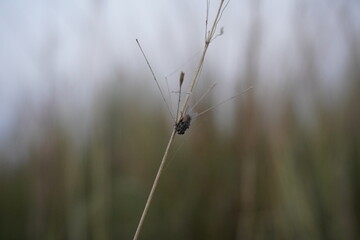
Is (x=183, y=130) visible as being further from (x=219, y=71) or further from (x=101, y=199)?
(x=219, y=71)

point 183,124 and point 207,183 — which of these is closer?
point 183,124

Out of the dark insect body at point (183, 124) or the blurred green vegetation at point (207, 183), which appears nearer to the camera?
the dark insect body at point (183, 124)

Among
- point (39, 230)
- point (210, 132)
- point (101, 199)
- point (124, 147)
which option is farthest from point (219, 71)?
point (39, 230)

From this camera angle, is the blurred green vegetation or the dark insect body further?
the blurred green vegetation

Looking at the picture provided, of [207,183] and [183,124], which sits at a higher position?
[207,183]
